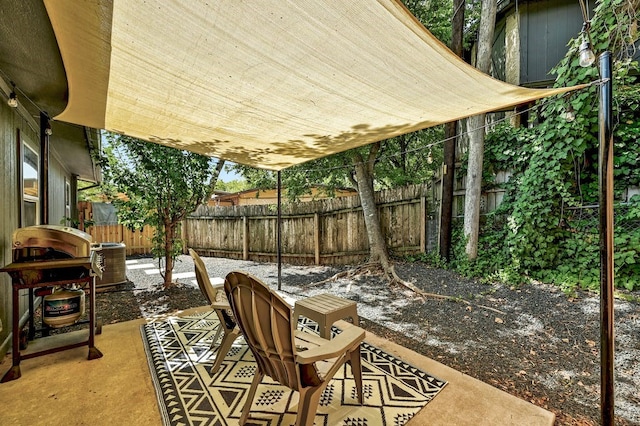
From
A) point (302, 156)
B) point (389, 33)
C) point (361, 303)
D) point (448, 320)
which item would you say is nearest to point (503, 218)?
point (448, 320)

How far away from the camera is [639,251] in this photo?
362 centimetres

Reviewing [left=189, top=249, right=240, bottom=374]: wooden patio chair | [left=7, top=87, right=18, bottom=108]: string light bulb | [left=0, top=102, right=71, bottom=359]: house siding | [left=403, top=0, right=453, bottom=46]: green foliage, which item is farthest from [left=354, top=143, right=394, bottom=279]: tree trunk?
[left=0, top=102, right=71, bottom=359]: house siding

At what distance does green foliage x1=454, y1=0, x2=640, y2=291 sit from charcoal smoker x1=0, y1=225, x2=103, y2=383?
540cm

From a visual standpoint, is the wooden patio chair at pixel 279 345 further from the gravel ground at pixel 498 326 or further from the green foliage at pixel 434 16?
the green foliage at pixel 434 16

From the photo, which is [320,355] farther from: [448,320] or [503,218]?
[503,218]

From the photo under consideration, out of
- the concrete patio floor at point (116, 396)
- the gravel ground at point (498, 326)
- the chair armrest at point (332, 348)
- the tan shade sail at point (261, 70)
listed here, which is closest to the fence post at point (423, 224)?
the gravel ground at point (498, 326)

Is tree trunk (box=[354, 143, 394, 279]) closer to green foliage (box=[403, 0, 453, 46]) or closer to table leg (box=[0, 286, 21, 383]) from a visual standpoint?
green foliage (box=[403, 0, 453, 46])

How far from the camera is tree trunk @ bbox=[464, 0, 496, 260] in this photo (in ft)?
16.5

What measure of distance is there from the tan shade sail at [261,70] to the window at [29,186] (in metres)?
1.36

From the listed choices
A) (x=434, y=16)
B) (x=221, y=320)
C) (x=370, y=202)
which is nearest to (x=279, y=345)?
(x=221, y=320)

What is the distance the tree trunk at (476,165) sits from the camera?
5.02m

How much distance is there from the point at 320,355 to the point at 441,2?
800 centimetres

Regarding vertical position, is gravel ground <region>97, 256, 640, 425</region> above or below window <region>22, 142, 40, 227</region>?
below

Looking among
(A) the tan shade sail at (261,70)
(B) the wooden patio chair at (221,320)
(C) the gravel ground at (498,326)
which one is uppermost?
(A) the tan shade sail at (261,70)
